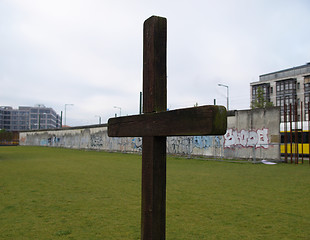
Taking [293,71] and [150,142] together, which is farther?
[293,71]

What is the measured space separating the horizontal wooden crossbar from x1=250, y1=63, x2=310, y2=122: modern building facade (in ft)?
218

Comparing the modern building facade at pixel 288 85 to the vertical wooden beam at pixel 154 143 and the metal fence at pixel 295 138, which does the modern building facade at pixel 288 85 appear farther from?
the vertical wooden beam at pixel 154 143

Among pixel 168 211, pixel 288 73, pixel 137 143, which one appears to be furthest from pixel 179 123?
pixel 288 73

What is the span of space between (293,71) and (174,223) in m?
77.3

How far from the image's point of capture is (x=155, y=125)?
1922mm

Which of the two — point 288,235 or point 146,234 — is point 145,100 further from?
point 288,235

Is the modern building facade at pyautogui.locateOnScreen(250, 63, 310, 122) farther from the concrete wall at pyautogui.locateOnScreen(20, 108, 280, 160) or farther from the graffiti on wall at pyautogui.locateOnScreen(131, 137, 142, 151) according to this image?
the concrete wall at pyautogui.locateOnScreen(20, 108, 280, 160)

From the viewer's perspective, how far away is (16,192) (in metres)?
7.35

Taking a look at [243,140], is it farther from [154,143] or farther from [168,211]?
[154,143]

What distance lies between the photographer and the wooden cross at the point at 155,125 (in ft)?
5.95

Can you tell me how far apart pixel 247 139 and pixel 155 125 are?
59.6 feet

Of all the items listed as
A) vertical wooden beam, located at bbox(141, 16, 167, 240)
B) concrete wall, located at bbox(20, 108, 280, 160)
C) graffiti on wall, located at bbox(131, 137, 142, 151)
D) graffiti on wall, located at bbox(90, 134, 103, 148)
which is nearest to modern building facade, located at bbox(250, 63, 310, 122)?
graffiti on wall, located at bbox(90, 134, 103, 148)

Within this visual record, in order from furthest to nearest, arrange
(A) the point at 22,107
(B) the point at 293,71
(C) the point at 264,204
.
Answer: (A) the point at 22,107 → (B) the point at 293,71 → (C) the point at 264,204

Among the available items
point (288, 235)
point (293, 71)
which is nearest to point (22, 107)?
point (293, 71)
